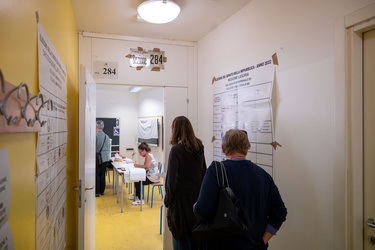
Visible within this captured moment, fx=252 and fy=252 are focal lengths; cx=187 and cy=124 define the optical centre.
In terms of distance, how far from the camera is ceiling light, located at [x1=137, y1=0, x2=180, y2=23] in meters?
2.05

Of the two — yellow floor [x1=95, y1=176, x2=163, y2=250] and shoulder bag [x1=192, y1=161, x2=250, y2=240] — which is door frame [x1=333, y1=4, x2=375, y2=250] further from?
yellow floor [x1=95, y1=176, x2=163, y2=250]

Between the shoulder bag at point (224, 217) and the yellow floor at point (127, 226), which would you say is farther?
the yellow floor at point (127, 226)

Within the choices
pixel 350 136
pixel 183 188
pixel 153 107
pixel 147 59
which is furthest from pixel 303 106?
pixel 153 107

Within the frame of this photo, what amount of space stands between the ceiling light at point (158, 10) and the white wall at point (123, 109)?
5.94 metres

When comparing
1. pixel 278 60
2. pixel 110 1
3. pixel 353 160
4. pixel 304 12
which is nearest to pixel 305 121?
pixel 353 160

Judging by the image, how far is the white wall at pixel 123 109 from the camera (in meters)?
7.95

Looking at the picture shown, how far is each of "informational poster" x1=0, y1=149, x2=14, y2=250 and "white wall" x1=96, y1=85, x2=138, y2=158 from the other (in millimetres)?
7459

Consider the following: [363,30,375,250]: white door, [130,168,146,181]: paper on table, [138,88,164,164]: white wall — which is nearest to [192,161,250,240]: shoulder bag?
[363,30,375,250]: white door

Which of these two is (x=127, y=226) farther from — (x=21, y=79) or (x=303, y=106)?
(x=21, y=79)

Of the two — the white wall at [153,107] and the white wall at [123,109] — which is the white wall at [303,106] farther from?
the white wall at [123,109]

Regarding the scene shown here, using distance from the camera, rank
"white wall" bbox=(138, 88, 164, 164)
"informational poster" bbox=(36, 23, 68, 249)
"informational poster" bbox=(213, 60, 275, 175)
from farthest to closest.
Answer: "white wall" bbox=(138, 88, 164, 164), "informational poster" bbox=(213, 60, 275, 175), "informational poster" bbox=(36, 23, 68, 249)

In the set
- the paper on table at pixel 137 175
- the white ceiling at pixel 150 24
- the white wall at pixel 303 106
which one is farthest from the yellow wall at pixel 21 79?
the paper on table at pixel 137 175

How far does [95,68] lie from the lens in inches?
113

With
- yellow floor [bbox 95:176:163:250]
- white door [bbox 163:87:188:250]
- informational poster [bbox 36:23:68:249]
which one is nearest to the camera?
informational poster [bbox 36:23:68:249]
